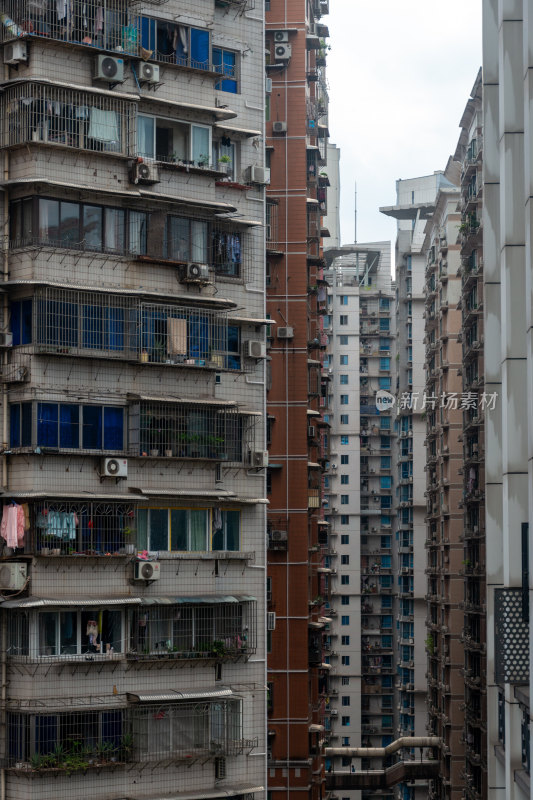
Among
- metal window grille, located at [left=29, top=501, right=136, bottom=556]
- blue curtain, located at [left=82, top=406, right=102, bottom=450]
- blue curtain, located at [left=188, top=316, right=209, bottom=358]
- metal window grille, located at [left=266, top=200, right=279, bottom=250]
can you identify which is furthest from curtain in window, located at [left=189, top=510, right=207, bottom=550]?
metal window grille, located at [left=266, top=200, right=279, bottom=250]

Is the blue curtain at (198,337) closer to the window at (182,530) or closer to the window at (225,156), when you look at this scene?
the window at (182,530)

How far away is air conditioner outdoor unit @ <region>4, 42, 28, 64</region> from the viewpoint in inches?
1078

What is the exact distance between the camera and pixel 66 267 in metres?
27.5

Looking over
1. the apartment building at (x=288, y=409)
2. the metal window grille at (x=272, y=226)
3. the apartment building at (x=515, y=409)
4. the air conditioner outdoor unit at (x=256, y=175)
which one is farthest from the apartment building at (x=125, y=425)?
the metal window grille at (x=272, y=226)

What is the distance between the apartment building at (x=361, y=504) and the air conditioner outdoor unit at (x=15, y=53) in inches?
2575

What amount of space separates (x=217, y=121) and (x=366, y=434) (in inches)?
2664

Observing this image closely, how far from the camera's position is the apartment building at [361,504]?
89.9 metres

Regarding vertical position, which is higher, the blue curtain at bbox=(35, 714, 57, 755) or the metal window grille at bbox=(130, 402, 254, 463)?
the metal window grille at bbox=(130, 402, 254, 463)

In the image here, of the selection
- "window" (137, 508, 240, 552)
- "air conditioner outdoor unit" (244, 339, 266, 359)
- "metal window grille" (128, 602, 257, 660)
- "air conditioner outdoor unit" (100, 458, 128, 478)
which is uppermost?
"air conditioner outdoor unit" (244, 339, 266, 359)

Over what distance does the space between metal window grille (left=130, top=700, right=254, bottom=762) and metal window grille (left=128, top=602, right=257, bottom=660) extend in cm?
97

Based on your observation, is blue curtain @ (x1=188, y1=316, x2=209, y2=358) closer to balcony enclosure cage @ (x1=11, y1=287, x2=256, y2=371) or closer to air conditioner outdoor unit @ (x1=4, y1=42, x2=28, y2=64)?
balcony enclosure cage @ (x1=11, y1=287, x2=256, y2=371)

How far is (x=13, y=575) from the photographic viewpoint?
26250mm

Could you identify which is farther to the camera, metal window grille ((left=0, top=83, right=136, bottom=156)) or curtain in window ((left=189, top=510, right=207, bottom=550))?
curtain in window ((left=189, top=510, right=207, bottom=550))

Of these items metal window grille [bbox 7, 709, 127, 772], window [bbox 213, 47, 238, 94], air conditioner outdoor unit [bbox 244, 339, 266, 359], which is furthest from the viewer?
window [bbox 213, 47, 238, 94]
